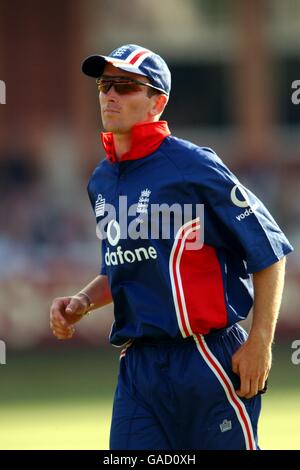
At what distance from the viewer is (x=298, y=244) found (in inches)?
723

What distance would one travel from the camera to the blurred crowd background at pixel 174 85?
21.6 m

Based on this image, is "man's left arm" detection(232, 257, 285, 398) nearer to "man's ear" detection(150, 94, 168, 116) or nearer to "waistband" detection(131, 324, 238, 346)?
"waistband" detection(131, 324, 238, 346)

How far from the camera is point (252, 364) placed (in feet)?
17.7

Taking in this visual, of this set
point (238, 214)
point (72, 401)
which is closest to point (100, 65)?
point (238, 214)

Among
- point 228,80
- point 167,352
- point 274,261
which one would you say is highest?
point 228,80

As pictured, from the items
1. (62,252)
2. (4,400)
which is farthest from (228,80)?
(4,400)

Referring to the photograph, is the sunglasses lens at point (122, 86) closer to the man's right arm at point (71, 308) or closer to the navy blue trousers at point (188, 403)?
the man's right arm at point (71, 308)

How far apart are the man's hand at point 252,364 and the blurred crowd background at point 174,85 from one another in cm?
1440

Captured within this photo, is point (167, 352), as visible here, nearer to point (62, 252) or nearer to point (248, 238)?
point (248, 238)

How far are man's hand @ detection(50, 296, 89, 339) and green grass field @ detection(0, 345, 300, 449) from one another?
3539 millimetres

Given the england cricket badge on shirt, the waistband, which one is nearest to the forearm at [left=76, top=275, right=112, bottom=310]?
the waistband

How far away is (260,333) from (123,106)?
4.11ft

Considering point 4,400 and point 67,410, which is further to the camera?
point 4,400
